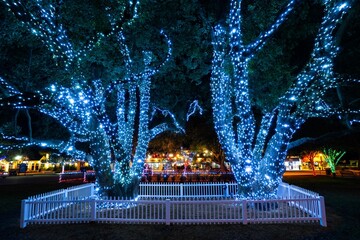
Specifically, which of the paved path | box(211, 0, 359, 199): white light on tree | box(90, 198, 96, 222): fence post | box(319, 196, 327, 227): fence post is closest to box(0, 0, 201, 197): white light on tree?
box(90, 198, 96, 222): fence post

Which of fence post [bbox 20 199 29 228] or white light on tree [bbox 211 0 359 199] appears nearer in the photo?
fence post [bbox 20 199 29 228]

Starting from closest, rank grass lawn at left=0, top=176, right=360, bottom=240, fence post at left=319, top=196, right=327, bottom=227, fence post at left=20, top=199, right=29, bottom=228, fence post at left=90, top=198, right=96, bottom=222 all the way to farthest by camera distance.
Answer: grass lawn at left=0, top=176, right=360, bottom=240 < fence post at left=319, top=196, right=327, bottom=227 < fence post at left=20, top=199, right=29, bottom=228 < fence post at left=90, top=198, right=96, bottom=222

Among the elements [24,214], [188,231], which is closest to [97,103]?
[24,214]

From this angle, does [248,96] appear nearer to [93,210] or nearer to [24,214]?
[93,210]

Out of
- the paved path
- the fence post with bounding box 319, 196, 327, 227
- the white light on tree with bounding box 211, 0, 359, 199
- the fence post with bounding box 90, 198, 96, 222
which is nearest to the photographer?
the fence post with bounding box 319, 196, 327, 227

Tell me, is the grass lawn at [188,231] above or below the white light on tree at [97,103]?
below

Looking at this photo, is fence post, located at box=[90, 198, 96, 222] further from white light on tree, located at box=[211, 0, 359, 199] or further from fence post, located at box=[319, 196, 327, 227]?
fence post, located at box=[319, 196, 327, 227]

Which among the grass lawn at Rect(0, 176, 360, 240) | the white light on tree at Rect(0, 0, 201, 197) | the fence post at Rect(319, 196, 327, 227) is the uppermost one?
the white light on tree at Rect(0, 0, 201, 197)

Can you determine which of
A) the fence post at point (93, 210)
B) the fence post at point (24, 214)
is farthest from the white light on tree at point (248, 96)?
the fence post at point (24, 214)

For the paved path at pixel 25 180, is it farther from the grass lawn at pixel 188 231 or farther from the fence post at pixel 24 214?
the fence post at pixel 24 214

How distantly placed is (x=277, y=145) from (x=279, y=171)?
Result: 42.2 inches

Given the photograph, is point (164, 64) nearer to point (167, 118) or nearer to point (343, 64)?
point (167, 118)

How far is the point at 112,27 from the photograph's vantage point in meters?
10.9

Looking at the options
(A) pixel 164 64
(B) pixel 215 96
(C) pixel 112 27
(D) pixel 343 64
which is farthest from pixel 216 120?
(D) pixel 343 64
